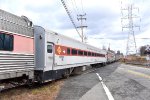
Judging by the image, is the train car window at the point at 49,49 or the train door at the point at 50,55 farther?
the train car window at the point at 49,49

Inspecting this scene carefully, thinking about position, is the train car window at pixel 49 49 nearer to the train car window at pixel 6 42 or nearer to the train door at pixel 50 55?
the train door at pixel 50 55

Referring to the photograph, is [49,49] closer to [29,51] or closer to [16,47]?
[29,51]

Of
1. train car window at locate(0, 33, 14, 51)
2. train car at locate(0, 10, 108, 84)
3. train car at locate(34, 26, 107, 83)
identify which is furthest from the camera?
train car at locate(34, 26, 107, 83)

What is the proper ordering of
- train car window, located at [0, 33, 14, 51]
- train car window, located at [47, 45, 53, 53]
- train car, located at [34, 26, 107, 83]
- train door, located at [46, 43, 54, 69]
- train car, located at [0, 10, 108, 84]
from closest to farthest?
1. train car window, located at [0, 33, 14, 51]
2. train car, located at [0, 10, 108, 84]
3. train car, located at [34, 26, 107, 83]
4. train door, located at [46, 43, 54, 69]
5. train car window, located at [47, 45, 53, 53]

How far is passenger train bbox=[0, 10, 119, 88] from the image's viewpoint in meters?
12.4

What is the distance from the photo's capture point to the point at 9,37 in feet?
41.8

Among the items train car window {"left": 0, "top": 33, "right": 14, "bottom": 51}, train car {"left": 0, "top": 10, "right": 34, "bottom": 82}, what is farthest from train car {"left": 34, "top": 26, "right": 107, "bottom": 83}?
train car window {"left": 0, "top": 33, "right": 14, "bottom": 51}

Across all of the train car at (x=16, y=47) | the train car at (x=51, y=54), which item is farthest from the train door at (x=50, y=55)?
the train car at (x=16, y=47)

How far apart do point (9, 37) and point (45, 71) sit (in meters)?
4.26

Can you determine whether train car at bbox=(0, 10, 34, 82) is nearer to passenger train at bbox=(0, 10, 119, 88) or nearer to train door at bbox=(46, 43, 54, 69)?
passenger train at bbox=(0, 10, 119, 88)

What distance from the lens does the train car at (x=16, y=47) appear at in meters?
12.2

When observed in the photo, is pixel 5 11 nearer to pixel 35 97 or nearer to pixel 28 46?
pixel 28 46

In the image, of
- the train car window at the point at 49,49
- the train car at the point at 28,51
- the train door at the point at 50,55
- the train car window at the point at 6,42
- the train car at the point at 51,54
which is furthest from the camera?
the train car window at the point at 49,49

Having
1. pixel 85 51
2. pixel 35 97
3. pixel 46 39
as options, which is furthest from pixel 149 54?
pixel 35 97
